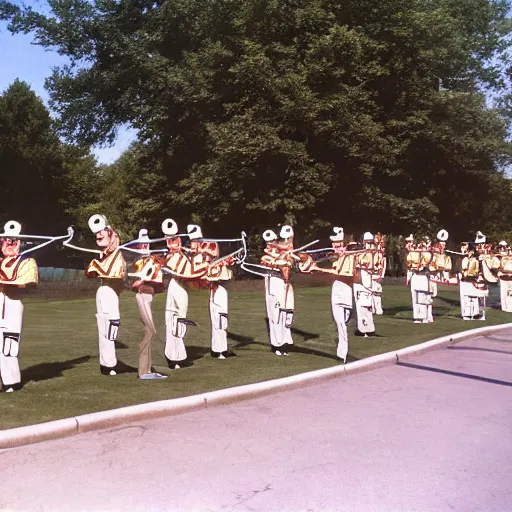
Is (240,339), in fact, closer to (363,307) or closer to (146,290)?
(363,307)

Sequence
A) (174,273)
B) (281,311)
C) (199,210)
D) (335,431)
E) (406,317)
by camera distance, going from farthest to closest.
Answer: (199,210), (406,317), (281,311), (174,273), (335,431)

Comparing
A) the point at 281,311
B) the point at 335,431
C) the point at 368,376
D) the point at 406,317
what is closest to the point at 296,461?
the point at 335,431

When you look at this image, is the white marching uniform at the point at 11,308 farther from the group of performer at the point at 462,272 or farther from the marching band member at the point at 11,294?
the group of performer at the point at 462,272

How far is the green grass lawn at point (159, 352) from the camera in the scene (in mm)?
9758

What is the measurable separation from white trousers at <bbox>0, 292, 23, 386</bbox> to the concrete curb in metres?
2.10

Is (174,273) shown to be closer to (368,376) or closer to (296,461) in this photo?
(368,376)

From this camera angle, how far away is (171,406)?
917 cm

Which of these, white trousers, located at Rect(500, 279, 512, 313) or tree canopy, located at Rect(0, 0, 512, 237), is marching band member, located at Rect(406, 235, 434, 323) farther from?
tree canopy, located at Rect(0, 0, 512, 237)

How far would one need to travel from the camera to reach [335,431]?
8.47m

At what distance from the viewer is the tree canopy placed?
1292 inches

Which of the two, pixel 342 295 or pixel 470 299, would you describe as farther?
pixel 470 299

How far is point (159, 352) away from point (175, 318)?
2.54 metres

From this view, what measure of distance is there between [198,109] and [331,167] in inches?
264

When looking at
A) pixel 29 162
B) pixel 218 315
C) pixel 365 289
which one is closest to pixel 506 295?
pixel 365 289
